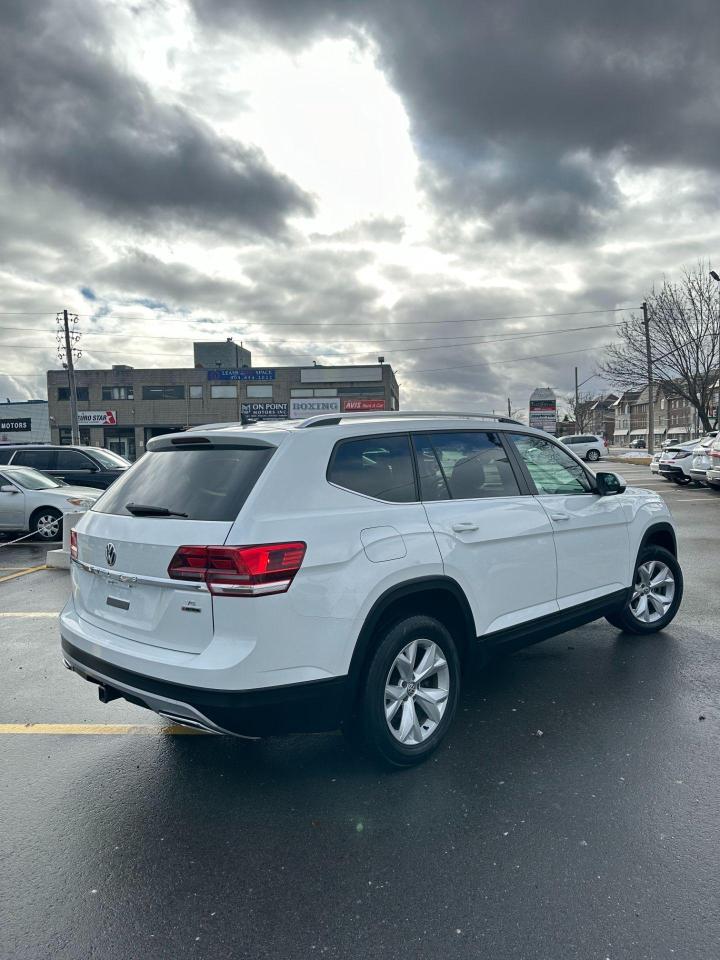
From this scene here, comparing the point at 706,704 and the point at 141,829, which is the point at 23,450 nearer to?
the point at 141,829

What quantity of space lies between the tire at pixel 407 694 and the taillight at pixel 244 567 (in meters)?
0.70

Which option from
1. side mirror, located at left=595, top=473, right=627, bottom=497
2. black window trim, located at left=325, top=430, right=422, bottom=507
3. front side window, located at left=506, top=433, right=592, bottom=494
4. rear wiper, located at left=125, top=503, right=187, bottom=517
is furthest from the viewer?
side mirror, located at left=595, top=473, right=627, bottom=497

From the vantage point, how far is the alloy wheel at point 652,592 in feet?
17.4

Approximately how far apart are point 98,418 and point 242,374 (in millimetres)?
15765

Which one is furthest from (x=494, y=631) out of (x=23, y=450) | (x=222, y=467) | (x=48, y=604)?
(x=23, y=450)

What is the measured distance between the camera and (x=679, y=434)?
307ft

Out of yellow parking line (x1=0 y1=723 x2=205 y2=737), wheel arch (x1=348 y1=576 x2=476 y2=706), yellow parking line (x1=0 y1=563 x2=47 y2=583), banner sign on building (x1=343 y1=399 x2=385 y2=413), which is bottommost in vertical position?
yellow parking line (x1=0 y1=723 x2=205 y2=737)

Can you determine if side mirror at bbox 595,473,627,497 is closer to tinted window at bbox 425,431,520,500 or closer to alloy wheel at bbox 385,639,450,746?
tinted window at bbox 425,431,520,500

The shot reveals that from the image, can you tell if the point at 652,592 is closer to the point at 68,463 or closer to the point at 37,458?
the point at 68,463

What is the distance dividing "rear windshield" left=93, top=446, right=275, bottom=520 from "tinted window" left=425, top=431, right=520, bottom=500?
117 cm

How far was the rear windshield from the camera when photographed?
9.53ft

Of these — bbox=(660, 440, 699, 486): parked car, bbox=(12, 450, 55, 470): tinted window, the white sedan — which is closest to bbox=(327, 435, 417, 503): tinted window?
the white sedan

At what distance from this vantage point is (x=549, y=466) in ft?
14.7

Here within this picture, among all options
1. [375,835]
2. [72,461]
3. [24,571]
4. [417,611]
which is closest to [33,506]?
[24,571]
